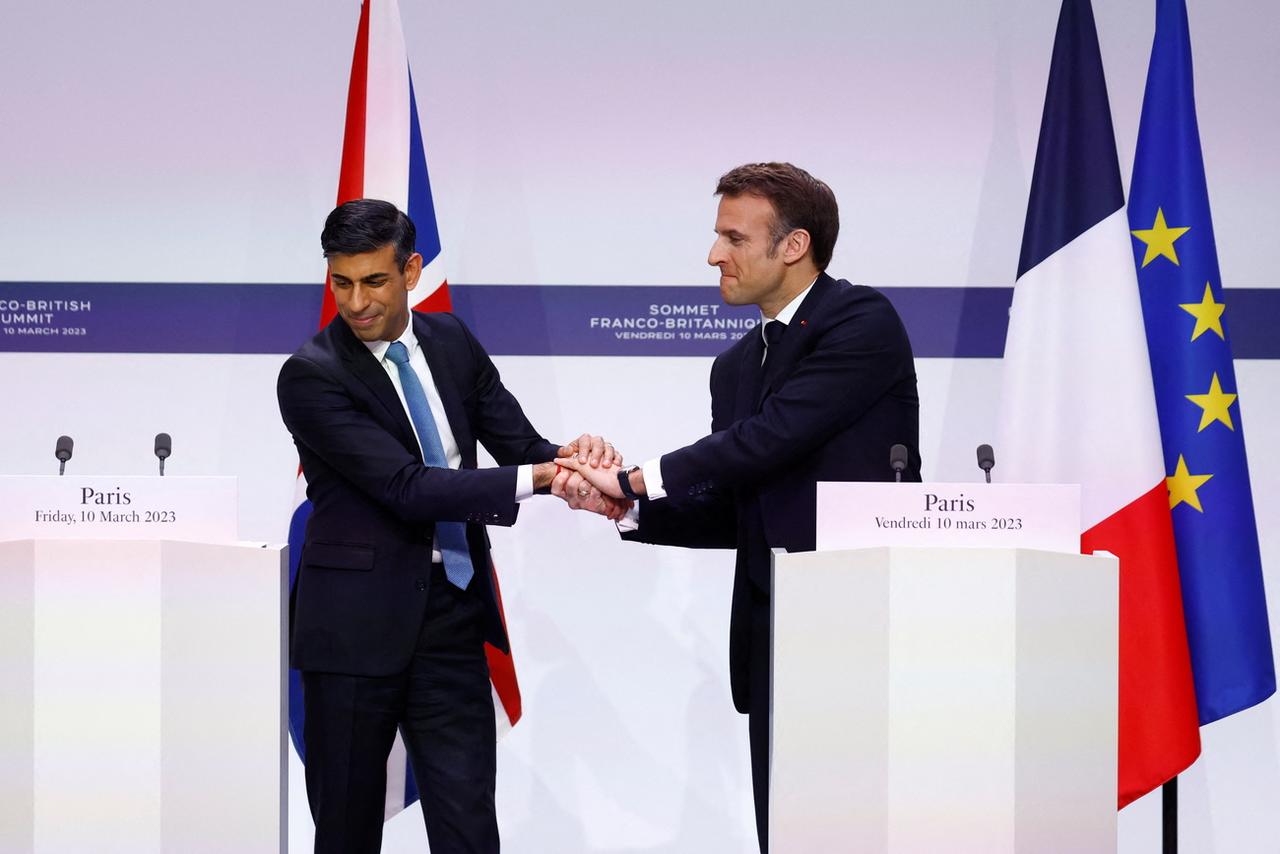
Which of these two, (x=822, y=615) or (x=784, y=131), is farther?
(x=784, y=131)

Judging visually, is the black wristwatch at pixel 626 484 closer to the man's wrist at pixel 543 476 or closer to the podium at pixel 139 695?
the man's wrist at pixel 543 476

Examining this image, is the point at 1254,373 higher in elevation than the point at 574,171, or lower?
lower

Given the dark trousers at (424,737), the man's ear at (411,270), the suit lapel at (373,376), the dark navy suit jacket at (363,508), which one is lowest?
the dark trousers at (424,737)

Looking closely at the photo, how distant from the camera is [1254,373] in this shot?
437cm

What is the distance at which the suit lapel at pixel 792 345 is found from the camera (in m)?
2.99

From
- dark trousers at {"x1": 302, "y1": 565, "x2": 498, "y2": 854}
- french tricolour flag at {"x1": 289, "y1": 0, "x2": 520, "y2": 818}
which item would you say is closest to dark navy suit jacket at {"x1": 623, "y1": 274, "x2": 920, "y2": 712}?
dark trousers at {"x1": 302, "y1": 565, "x2": 498, "y2": 854}

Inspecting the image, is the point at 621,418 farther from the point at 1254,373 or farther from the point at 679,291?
A: the point at 1254,373

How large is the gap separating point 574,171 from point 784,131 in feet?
2.37

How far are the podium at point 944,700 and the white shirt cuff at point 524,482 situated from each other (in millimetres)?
840

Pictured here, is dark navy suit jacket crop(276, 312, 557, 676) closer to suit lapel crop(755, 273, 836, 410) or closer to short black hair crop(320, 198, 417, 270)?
short black hair crop(320, 198, 417, 270)

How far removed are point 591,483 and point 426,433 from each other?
44 cm

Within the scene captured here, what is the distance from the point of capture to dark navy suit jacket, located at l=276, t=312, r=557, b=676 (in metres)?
2.85

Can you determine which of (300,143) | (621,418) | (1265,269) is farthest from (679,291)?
(1265,269)

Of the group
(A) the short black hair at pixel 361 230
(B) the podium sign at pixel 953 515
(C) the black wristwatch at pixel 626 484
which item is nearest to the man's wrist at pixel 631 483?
(C) the black wristwatch at pixel 626 484
